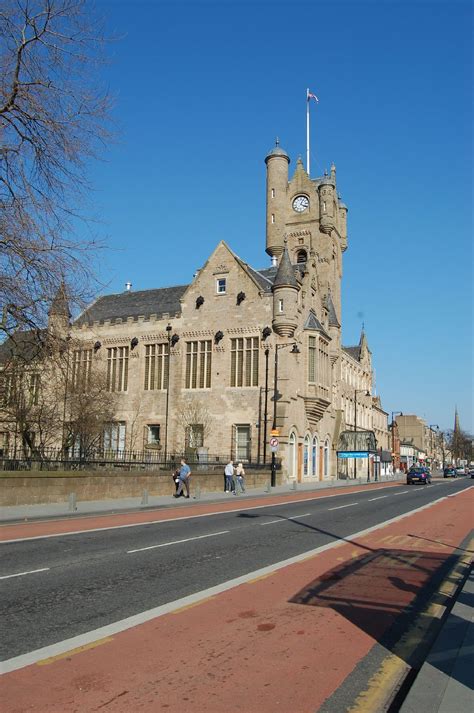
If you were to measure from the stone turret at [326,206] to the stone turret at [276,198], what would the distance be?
13.1 ft

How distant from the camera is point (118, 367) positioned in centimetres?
5225

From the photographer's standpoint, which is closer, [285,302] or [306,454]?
[285,302]

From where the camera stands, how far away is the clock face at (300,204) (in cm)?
6406

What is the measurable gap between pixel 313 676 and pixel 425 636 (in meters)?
1.89

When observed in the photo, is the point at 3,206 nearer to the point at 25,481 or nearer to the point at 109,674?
the point at 109,674

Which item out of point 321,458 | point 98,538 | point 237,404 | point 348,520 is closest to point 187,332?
point 237,404

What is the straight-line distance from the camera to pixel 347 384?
7181 cm

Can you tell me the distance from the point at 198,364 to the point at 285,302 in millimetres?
8850

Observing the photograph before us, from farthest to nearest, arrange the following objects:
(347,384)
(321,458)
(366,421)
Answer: (366,421) < (347,384) < (321,458)

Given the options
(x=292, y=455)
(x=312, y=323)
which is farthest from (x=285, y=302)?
(x=292, y=455)

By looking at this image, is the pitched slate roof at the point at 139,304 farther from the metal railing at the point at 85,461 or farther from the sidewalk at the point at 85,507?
the sidewalk at the point at 85,507

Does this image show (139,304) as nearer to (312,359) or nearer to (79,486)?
(312,359)

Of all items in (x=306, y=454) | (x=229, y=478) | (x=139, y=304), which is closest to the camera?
(x=229, y=478)

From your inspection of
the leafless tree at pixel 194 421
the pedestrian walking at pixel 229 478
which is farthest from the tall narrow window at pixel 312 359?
the pedestrian walking at pixel 229 478
